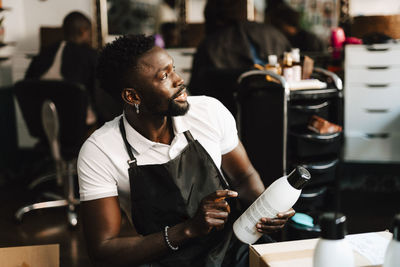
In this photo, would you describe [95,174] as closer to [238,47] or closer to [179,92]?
[179,92]

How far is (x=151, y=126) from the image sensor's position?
1.52 m

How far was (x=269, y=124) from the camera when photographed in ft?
8.69

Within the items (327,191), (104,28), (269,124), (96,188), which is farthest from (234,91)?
(104,28)

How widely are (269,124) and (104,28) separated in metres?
2.48

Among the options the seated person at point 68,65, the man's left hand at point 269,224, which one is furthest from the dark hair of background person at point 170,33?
the man's left hand at point 269,224

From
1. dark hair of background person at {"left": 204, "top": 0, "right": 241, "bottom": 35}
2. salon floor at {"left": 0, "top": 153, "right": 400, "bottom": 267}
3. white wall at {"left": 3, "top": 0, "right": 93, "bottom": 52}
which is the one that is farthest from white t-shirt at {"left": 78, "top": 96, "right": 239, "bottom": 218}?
white wall at {"left": 3, "top": 0, "right": 93, "bottom": 52}

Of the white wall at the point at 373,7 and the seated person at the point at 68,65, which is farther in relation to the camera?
the white wall at the point at 373,7

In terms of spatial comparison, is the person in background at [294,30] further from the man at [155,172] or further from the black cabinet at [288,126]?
the man at [155,172]

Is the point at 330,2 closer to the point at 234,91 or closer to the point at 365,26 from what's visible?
the point at 365,26

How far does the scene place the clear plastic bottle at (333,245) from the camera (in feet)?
2.85

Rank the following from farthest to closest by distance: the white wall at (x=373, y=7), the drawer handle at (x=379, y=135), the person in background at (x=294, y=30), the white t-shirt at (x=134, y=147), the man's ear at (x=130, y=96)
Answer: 1. the person in background at (x=294, y=30)
2. the white wall at (x=373, y=7)
3. the drawer handle at (x=379, y=135)
4. the man's ear at (x=130, y=96)
5. the white t-shirt at (x=134, y=147)

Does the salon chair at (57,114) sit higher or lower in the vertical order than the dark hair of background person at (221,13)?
lower

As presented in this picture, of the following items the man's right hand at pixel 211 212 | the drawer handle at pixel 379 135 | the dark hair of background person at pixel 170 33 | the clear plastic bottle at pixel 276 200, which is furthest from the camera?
the dark hair of background person at pixel 170 33

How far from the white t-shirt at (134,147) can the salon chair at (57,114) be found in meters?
1.44
